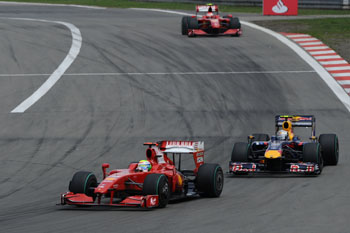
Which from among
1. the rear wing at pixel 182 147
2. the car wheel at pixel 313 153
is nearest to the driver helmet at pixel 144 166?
the rear wing at pixel 182 147

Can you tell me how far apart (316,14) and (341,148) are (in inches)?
1123

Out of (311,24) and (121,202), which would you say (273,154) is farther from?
(311,24)

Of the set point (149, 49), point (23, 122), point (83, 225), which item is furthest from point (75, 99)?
point (83, 225)

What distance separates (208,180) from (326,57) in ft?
66.4

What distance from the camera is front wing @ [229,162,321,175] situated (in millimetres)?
17219

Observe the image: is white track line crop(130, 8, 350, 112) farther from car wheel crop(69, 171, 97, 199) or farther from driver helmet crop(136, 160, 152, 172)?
car wheel crop(69, 171, 97, 199)

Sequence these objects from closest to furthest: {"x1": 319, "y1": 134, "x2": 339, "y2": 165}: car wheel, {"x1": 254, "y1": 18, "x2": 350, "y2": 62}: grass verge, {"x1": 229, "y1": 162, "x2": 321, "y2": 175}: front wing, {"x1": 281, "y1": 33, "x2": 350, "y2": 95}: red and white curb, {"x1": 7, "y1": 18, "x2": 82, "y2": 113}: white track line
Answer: {"x1": 229, "y1": 162, "x2": 321, "y2": 175}: front wing < {"x1": 319, "y1": 134, "x2": 339, "y2": 165}: car wheel < {"x1": 7, "y1": 18, "x2": 82, "y2": 113}: white track line < {"x1": 281, "y1": 33, "x2": 350, "y2": 95}: red and white curb < {"x1": 254, "y1": 18, "x2": 350, "y2": 62}: grass verge

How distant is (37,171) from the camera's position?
60.4 feet

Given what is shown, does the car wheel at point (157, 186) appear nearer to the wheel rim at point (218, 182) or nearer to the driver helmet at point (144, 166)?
the driver helmet at point (144, 166)

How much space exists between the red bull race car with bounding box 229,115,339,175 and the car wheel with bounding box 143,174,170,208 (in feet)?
13.9

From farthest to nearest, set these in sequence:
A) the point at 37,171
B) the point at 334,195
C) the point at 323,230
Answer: the point at 37,171 → the point at 334,195 → the point at 323,230

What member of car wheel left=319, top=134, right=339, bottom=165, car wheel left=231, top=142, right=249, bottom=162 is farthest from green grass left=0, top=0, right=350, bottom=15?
car wheel left=231, top=142, right=249, bottom=162

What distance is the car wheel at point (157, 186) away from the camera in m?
13.5

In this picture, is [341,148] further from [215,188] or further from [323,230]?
[323,230]
